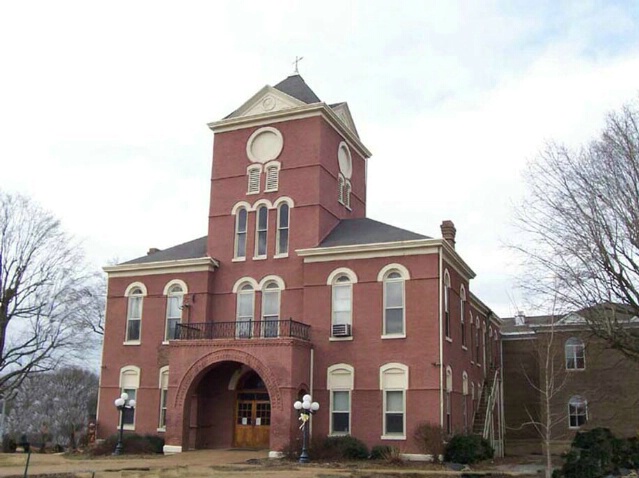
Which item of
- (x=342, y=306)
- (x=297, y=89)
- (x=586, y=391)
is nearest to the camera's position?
(x=342, y=306)

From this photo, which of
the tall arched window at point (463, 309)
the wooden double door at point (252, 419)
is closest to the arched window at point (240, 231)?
the wooden double door at point (252, 419)

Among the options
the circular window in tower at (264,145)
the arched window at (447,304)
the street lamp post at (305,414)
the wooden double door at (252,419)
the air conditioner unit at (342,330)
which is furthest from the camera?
the circular window in tower at (264,145)

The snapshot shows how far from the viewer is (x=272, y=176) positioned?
105ft

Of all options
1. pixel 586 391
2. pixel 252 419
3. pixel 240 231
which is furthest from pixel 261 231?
pixel 586 391

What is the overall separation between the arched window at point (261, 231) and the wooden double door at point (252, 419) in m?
5.98

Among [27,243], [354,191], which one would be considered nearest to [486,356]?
A: [354,191]

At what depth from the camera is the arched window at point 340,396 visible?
27578 mm

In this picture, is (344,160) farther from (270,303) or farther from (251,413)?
(251,413)

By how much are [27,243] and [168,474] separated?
21.3m

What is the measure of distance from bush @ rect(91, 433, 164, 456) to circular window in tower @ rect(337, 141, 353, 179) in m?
14.5

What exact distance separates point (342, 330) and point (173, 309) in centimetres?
820

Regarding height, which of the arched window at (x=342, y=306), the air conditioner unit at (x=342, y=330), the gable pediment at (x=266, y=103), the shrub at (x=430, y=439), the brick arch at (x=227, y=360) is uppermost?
the gable pediment at (x=266, y=103)

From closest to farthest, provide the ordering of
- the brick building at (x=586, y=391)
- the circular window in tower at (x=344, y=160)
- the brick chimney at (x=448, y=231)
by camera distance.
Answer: the brick chimney at (x=448, y=231)
the circular window in tower at (x=344, y=160)
the brick building at (x=586, y=391)

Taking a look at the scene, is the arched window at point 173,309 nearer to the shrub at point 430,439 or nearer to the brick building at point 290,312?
the brick building at point 290,312
